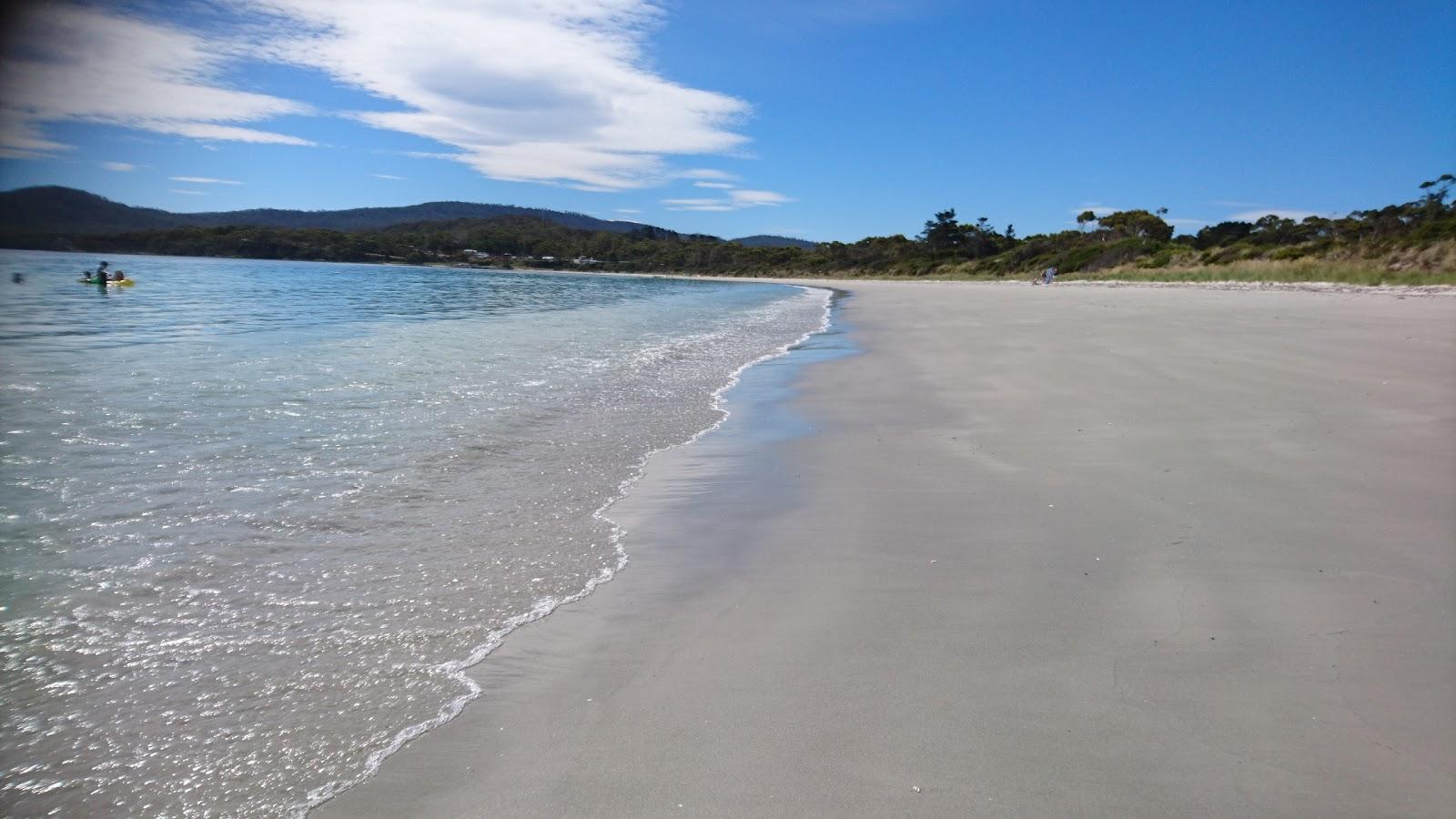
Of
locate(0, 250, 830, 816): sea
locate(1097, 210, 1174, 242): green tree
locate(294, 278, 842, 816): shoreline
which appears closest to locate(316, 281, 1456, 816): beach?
locate(294, 278, 842, 816): shoreline

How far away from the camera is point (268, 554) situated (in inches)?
122

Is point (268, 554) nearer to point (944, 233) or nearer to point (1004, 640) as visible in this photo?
point (1004, 640)

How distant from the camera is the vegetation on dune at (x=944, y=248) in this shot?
19422 mm

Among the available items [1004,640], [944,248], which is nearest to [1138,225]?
[944,248]

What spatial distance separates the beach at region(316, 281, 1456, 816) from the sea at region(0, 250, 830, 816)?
24cm

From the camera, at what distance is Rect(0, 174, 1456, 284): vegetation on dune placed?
19.4 m

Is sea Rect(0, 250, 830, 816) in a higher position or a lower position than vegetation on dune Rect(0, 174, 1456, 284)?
lower

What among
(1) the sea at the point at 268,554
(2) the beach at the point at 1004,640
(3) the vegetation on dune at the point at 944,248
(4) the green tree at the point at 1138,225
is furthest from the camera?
(4) the green tree at the point at 1138,225

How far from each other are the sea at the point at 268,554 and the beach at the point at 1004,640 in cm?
24

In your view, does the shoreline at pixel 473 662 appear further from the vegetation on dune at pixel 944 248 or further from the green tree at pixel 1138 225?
the green tree at pixel 1138 225

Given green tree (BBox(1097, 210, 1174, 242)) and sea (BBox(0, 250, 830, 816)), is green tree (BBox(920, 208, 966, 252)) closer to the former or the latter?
green tree (BBox(1097, 210, 1174, 242))

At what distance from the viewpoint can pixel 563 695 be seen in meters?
2.15

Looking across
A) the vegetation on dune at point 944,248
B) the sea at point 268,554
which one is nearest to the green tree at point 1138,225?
the vegetation on dune at point 944,248

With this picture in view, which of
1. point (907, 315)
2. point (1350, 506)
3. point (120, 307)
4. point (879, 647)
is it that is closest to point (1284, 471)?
point (1350, 506)
